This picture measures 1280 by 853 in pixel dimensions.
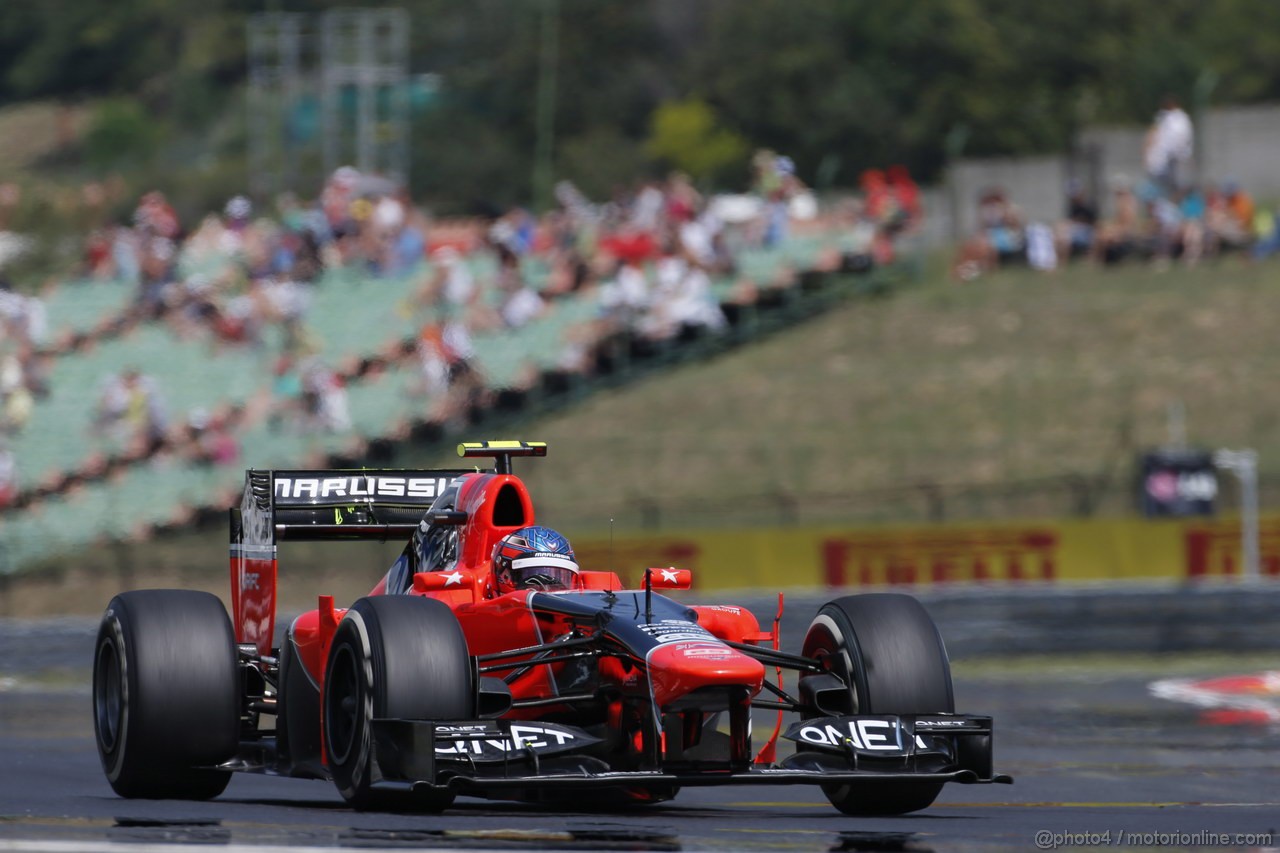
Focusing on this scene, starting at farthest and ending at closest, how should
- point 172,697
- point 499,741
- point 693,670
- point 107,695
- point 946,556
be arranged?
point 946,556 < point 107,695 < point 172,697 < point 499,741 < point 693,670

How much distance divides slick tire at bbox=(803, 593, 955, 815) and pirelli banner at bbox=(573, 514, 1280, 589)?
11.0 m

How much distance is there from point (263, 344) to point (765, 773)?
19722 mm

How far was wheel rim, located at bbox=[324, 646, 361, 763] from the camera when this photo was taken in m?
8.50

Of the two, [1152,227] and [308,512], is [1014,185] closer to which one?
[1152,227]

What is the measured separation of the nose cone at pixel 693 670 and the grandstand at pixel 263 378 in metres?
15.5

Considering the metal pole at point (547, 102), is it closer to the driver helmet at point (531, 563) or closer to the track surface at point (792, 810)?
the track surface at point (792, 810)

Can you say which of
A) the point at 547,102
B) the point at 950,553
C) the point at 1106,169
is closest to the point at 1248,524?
the point at 950,553

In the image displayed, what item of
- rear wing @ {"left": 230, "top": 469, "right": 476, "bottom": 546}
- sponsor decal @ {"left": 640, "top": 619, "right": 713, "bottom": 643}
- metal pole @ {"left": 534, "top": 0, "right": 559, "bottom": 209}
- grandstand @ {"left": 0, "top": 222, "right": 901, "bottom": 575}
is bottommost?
sponsor decal @ {"left": 640, "top": 619, "right": 713, "bottom": 643}

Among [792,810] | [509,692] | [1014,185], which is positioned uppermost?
[1014,185]

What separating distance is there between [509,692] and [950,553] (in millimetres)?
12608

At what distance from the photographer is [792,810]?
912 centimetres

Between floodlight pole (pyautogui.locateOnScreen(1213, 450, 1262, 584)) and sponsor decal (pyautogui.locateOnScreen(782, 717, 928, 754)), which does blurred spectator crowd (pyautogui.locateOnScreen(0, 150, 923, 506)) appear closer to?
floodlight pole (pyautogui.locateOnScreen(1213, 450, 1262, 584))

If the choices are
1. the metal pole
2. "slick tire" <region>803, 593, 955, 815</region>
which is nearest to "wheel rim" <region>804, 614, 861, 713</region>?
"slick tire" <region>803, 593, 955, 815</region>

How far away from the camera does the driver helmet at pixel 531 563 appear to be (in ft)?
29.9
